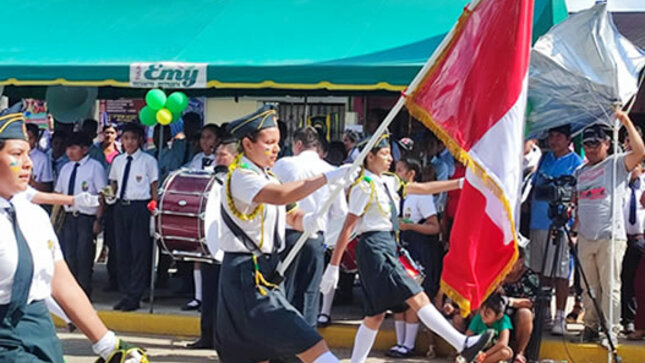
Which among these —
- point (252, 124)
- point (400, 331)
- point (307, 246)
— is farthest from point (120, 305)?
point (252, 124)

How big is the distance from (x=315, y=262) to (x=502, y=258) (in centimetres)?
290

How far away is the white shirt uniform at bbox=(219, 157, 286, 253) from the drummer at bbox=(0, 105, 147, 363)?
1.64 m

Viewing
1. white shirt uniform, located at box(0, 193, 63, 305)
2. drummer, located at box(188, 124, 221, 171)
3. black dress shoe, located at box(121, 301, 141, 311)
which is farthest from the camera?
drummer, located at box(188, 124, 221, 171)

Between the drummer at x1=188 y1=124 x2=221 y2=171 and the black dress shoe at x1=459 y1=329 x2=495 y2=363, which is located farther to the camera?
the drummer at x1=188 y1=124 x2=221 y2=171

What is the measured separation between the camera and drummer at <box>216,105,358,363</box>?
564 cm

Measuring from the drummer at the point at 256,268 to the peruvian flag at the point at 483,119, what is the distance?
0.78 meters

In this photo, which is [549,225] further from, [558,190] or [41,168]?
[41,168]

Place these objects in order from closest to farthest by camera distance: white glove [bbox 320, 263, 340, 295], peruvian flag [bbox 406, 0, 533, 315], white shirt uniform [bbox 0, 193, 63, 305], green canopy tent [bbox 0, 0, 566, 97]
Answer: white shirt uniform [bbox 0, 193, 63, 305] < peruvian flag [bbox 406, 0, 533, 315] < white glove [bbox 320, 263, 340, 295] < green canopy tent [bbox 0, 0, 566, 97]

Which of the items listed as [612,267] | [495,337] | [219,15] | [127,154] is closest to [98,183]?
[127,154]

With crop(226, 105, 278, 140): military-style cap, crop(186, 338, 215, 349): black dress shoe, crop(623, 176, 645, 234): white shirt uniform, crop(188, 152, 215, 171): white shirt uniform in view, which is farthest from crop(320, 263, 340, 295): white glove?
crop(188, 152, 215, 171): white shirt uniform

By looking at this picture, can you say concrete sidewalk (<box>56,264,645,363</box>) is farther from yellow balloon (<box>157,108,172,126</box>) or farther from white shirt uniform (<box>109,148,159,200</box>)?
yellow balloon (<box>157,108,172,126</box>)

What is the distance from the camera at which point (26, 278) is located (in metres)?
3.90

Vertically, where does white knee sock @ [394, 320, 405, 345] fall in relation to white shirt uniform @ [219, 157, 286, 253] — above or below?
below

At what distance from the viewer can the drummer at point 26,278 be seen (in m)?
3.87
